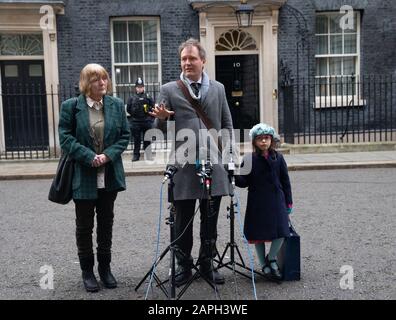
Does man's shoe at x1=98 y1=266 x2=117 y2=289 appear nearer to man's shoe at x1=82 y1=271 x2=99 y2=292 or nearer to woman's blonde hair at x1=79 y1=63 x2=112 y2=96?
man's shoe at x1=82 y1=271 x2=99 y2=292

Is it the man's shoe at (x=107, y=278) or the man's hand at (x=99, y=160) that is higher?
the man's hand at (x=99, y=160)

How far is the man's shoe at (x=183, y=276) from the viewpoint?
4910mm

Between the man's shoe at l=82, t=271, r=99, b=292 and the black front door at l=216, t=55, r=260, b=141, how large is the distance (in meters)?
12.3

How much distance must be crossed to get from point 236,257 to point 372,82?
12548 millimetres

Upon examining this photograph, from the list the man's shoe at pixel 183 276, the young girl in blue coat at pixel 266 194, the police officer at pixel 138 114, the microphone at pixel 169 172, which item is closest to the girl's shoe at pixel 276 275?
the young girl in blue coat at pixel 266 194

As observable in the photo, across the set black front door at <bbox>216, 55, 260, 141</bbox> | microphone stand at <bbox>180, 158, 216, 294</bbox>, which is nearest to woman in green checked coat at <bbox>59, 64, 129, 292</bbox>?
microphone stand at <bbox>180, 158, 216, 294</bbox>

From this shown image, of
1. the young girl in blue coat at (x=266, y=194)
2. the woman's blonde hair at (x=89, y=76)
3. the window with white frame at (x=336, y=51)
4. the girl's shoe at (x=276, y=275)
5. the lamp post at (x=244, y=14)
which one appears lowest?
the girl's shoe at (x=276, y=275)

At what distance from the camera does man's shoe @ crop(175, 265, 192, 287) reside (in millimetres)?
4910

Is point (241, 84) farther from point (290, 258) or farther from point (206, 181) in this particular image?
point (206, 181)

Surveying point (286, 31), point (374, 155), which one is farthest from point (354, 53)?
point (374, 155)

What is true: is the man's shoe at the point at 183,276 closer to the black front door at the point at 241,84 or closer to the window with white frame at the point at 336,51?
the black front door at the point at 241,84

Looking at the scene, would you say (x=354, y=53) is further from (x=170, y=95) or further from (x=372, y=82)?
(x=170, y=95)

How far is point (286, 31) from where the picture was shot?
16531 millimetres

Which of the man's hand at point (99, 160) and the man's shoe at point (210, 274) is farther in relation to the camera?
the man's shoe at point (210, 274)
